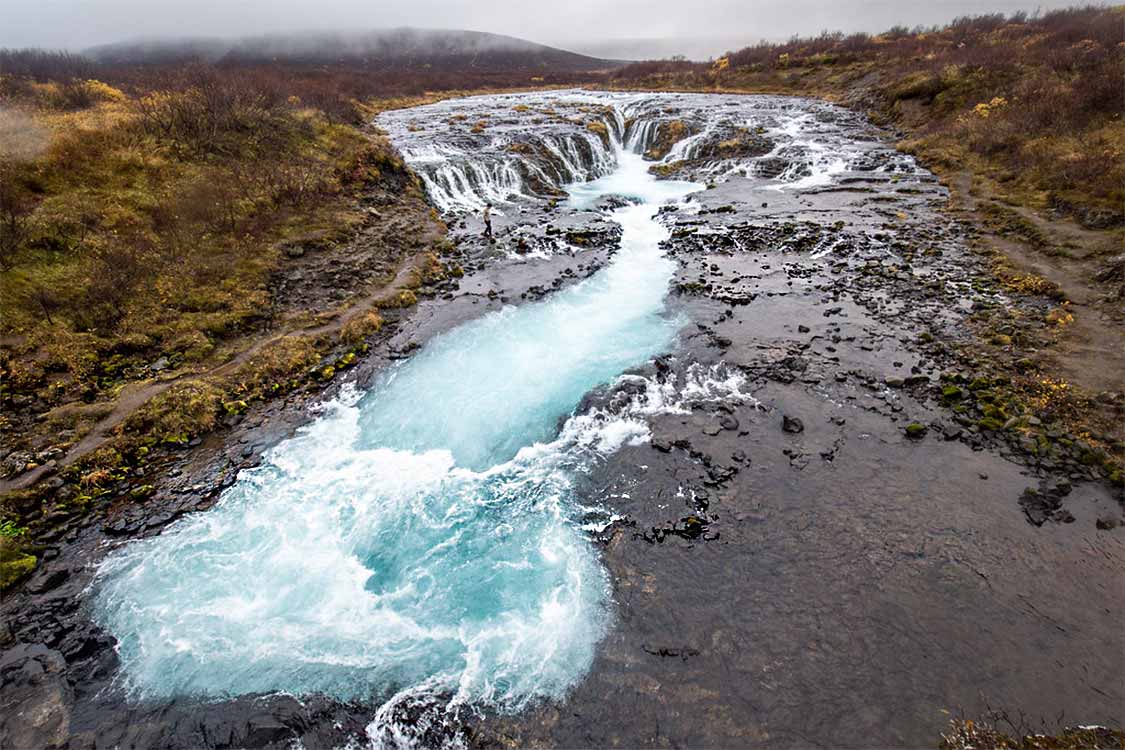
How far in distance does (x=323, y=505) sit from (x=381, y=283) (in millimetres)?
12544

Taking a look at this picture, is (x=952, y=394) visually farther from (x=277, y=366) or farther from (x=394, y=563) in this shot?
(x=277, y=366)

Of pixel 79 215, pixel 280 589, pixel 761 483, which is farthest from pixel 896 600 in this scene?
pixel 79 215

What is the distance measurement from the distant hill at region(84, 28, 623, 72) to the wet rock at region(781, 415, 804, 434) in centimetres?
13336

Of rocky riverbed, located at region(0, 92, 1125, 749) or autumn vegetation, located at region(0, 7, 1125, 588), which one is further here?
autumn vegetation, located at region(0, 7, 1125, 588)

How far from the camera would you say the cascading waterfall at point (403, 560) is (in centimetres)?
850

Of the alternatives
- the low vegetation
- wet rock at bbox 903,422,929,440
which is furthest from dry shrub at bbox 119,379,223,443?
the low vegetation

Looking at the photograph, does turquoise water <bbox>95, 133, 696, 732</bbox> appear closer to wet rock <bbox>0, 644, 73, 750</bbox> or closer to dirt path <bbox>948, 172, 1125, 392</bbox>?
wet rock <bbox>0, 644, 73, 750</bbox>

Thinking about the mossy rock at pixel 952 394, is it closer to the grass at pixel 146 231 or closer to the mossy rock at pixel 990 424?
the mossy rock at pixel 990 424

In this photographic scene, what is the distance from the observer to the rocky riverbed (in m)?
7.68

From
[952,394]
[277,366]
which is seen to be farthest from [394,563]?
[952,394]

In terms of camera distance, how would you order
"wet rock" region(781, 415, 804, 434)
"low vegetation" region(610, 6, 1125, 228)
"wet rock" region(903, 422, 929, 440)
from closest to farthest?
"wet rock" region(903, 422, 929, 440) < "wet rock" region(781, 415, 804, 434) < "low vegetation" region(610, 6, 1125, 228)

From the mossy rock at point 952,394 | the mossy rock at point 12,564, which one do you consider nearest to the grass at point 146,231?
the mossy rock at point 12,564

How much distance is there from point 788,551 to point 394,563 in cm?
831

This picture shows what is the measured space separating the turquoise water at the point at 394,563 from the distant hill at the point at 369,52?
131852 millimetres
